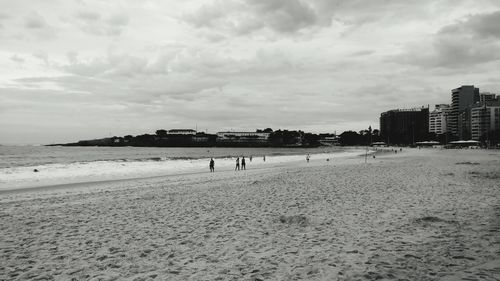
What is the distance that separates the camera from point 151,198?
16.0m

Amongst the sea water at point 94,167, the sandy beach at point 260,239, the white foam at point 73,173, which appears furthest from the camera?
the sea water at point 94,167

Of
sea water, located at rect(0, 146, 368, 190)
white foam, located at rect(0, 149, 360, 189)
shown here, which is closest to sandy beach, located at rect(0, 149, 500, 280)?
white foam, located at rect(0, 149, 360, 189)

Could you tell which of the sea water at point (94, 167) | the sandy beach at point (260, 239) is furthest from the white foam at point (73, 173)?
the sandy beach at point (260, 239)

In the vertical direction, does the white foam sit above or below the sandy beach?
below

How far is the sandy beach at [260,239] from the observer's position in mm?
6367

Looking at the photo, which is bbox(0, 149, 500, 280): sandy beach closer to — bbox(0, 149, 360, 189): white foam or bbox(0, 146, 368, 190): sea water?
bbox(0, 149, 360, 189): white foam

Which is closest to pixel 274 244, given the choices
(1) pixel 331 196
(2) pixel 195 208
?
(2) pixel 195 208

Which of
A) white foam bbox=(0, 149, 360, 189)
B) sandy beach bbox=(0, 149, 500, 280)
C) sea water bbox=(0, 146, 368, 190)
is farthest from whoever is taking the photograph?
sea water bbox=(0, 146, 368, 190)

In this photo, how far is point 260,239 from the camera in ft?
27.9

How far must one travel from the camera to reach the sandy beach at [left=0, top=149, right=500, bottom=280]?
637 centimetres

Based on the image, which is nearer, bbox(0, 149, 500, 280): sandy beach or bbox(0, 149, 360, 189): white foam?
bbox(0, 149, 500, 280): sandy beach

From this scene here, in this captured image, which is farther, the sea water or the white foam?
the sea water

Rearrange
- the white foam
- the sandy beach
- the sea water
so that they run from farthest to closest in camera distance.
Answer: the sea water → the white foam → the sandy beach

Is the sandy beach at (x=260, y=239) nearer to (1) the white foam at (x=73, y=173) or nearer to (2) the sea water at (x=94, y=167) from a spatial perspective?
(1) the white foam at (x=73, y=173)
